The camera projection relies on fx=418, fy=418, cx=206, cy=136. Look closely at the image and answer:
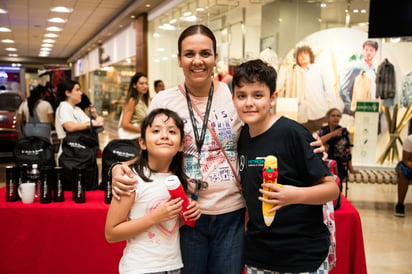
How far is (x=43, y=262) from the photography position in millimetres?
2982

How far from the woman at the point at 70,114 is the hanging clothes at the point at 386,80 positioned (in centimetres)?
564

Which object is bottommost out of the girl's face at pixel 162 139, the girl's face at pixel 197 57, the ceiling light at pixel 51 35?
the girl's face at pixel 162 139

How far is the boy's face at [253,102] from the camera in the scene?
63.4 inches

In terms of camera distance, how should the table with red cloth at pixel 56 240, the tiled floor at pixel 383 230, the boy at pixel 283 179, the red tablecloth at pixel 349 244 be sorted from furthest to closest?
the tiled floor at pixel 383 230 < the table with red cloth at pixel 56 240 < the red tablecloth at pixel 349 244 < the boy at pixel 283 179

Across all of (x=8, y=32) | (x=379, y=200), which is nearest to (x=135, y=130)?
(x=379, y=200)

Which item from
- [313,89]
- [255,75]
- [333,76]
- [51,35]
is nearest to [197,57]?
[255,75]

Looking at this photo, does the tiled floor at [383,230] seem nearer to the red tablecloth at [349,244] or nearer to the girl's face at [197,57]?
the red tablecloth at [349,244]

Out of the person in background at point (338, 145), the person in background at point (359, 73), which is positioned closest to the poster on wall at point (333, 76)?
the person in background at point (359, 73)

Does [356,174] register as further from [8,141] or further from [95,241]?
[8,141]

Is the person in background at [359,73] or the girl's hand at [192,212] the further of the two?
the person in background at [359,73]

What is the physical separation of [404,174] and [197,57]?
5332 mm

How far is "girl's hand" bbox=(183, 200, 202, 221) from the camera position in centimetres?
166

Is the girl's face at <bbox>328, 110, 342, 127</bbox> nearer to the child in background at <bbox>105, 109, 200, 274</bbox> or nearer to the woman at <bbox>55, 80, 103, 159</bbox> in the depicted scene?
the woman at <bbox>55, 80, 103, 159</bbox>

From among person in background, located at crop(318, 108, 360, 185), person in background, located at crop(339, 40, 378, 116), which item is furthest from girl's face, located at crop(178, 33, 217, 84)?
person in background, located at crop(339, 40, 378, 116)
